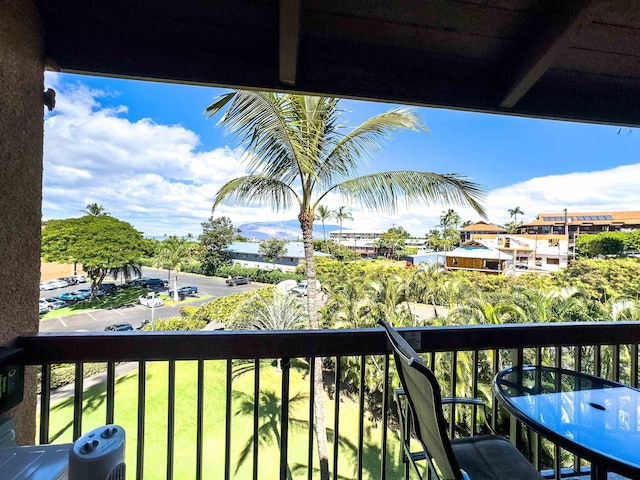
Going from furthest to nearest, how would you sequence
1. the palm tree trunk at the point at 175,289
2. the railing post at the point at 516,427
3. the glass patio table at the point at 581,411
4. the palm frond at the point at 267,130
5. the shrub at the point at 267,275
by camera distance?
the shrub at the point at 267,275, the palm tree trunk at the point at 175,289, the palm frond at the point at 267,130, the railing post at the point at 516,427, the glass patio table at the point at 581,411

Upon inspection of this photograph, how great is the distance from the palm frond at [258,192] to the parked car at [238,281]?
4252 millimetres

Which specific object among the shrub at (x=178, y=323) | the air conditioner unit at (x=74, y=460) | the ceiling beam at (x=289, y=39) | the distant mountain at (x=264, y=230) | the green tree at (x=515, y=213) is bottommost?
the shrub at (x=178, y=323)

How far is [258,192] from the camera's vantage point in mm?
5496

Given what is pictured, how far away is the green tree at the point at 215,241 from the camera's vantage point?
8.06 m

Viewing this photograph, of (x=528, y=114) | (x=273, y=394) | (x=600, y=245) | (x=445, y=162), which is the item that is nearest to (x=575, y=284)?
(x=600, y=245)

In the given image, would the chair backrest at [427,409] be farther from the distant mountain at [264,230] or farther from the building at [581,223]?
the building at [581,223]

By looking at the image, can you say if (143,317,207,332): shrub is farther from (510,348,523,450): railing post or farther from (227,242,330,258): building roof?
(510,348,523,450): railing post

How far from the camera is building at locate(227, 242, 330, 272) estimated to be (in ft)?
29.4

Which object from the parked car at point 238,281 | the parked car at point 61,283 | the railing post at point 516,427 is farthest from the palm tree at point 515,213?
the parked car at point 61,283

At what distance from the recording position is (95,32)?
1295 mm

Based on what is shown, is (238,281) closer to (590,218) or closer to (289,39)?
(289,39)

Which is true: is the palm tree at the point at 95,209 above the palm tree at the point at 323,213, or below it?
below

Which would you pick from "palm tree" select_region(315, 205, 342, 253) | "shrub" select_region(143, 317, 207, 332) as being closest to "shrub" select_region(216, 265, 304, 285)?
"shrub" select_region(143, 317, 207, 332)

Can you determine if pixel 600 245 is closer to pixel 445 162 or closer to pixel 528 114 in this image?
pixel 445 162
